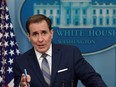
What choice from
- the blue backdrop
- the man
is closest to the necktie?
the man

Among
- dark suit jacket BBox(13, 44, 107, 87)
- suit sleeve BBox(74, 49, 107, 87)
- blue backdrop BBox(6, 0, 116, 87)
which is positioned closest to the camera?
suit sleeve BBox(74, 49, 107, 87)

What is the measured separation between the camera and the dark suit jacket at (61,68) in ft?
6.27

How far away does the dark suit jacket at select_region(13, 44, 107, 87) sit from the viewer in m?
1.91

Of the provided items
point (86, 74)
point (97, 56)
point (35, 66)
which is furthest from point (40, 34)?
point (97, 56)

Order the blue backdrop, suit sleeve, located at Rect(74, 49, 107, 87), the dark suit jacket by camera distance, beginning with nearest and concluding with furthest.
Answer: suit sleeve, located at Rect(74, 49, 107, 87)
the dark suit jacket
the blue backdrop

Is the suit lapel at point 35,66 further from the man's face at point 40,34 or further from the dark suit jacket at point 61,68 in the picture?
the man's face at point 40,34

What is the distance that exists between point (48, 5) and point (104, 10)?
650 mm

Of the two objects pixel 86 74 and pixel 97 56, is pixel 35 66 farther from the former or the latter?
pixel 97 56

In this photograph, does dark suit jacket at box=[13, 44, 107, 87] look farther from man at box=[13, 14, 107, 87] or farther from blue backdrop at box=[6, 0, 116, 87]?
blue backdrop at box=[6, 0, 116, 87]

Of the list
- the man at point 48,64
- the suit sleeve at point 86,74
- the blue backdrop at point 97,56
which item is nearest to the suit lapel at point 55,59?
the man at point 48,64

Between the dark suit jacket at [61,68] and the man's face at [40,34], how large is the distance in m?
0.16

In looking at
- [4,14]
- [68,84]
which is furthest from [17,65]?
[4,14]

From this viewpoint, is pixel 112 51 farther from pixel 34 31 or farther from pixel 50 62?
pixel 34 31

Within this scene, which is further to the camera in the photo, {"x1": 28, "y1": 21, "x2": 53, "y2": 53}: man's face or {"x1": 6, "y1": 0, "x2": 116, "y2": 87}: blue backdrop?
{"x1": 6, "y1": 0, "x2": 116, "y2": 87}: blue backdrop
